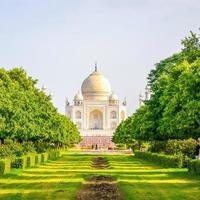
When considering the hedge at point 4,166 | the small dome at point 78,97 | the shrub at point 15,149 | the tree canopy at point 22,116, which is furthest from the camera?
the small dome at point 78,97

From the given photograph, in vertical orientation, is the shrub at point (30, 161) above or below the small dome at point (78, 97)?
below

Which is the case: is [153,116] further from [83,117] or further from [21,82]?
[83,117]

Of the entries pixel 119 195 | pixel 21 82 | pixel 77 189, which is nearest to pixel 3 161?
pixel 77 189

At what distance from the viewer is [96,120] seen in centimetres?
16338

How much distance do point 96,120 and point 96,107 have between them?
5710mm

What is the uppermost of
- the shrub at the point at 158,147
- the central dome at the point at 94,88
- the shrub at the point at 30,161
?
the central dome at the point at 94,88

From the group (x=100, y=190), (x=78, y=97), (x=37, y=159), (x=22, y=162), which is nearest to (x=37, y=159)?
(x=37, y=159)

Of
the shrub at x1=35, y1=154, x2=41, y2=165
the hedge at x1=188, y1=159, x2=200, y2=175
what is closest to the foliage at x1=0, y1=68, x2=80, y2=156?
the shrub at x1=35, y1=154, x2=41, y2=165

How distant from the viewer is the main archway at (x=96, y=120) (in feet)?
531

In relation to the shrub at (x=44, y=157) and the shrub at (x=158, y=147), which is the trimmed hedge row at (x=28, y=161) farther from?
the shrub at (x=158, y=147)

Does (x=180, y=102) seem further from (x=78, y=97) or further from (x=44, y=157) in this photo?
(x=78, y=97)

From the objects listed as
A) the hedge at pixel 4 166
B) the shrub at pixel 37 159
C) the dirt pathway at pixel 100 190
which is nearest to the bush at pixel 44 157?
the shrub at pixel 37 159

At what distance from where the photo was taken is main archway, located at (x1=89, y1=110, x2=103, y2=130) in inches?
6373

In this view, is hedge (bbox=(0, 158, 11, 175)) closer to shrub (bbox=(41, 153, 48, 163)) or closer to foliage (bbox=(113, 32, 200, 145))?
foliage (bbox=(113, 32, 200, 145))
